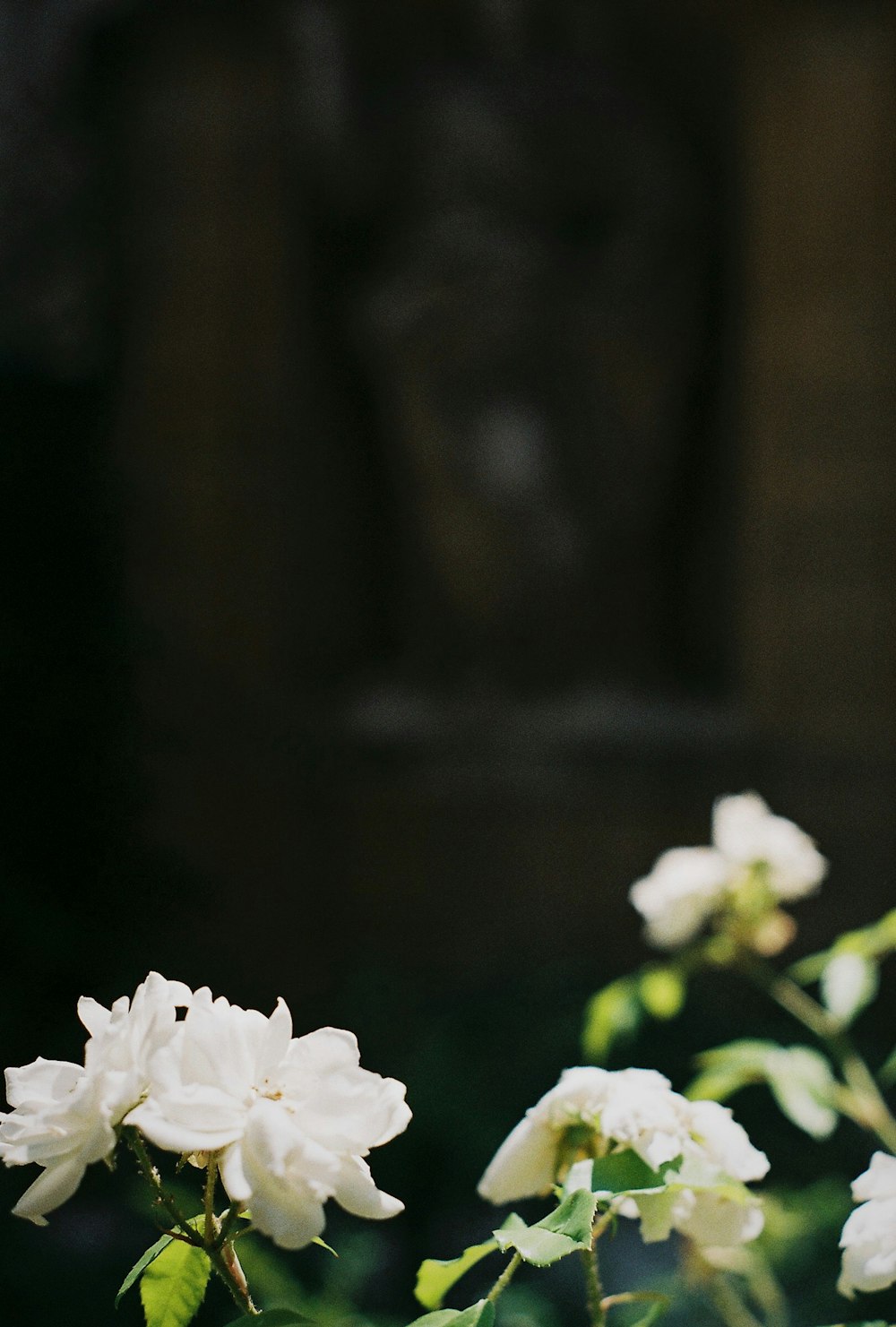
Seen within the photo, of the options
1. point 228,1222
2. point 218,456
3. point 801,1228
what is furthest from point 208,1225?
point 218,456

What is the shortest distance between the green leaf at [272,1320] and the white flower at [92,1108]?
80mm

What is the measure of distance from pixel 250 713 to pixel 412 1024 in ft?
2.92

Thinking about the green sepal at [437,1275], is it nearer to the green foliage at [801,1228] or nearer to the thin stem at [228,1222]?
the thin stem at [228,1222]

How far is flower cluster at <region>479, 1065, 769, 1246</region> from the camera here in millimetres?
520

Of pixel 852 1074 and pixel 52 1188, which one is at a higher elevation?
pixel 52 1188

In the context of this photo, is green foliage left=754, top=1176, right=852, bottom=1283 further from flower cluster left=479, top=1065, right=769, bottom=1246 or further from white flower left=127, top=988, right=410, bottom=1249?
white flower left=127, top=988, right=410, bottom=1249

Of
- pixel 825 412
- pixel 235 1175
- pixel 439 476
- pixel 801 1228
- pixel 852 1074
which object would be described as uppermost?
pixel 825 412

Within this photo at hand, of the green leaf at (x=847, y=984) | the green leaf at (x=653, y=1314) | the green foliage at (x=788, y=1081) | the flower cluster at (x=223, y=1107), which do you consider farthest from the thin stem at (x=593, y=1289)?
the green leaf at (x=847, y=984)

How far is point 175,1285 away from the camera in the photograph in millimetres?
517

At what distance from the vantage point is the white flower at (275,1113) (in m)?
0.43

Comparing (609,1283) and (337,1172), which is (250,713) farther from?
(337,1172)

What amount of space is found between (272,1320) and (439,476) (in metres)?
2.84

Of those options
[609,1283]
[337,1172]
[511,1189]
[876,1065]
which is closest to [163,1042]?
[337,1172]

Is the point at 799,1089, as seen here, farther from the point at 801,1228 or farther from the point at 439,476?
the point at 439,476
